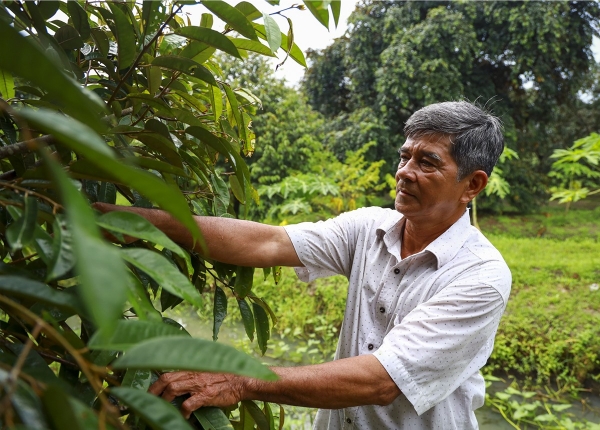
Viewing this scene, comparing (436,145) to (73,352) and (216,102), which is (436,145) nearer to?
(216,102)

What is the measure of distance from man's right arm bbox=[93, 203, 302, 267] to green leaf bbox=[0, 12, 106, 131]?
462mm

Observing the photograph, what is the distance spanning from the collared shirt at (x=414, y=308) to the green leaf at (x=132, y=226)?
1.90 feet

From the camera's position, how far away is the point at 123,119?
0.77 m

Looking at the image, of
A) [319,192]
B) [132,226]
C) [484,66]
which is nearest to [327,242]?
[132,226]

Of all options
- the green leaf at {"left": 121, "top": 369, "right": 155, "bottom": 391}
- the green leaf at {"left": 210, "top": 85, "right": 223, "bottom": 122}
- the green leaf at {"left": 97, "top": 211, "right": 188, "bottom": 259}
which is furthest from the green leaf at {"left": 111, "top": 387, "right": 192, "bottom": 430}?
the green leaf at {"left": 210, "top": 85, "right": 223, "bottom": 122}

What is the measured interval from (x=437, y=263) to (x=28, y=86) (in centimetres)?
78

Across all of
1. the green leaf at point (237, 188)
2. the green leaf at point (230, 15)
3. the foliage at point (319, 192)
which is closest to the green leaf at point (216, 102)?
the green leaf at point (237, 188)

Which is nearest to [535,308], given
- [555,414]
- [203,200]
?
[555,414]

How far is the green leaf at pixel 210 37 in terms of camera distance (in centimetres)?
69

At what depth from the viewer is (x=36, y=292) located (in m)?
0.38

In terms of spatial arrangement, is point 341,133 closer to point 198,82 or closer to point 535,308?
point 535,308

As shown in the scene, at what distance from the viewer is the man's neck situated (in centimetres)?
115

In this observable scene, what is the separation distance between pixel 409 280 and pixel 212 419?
21.9 inches

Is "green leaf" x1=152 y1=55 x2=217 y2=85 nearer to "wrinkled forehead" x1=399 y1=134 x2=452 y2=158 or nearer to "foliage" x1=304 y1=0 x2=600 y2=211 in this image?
"wrinkled forehead" x1=399 y1=134 x2=452 y2=158
